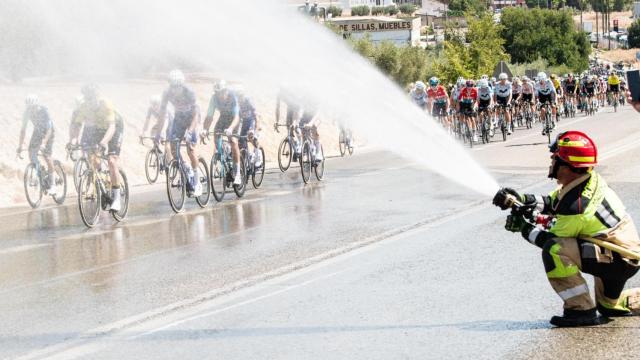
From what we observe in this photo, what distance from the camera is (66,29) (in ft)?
161

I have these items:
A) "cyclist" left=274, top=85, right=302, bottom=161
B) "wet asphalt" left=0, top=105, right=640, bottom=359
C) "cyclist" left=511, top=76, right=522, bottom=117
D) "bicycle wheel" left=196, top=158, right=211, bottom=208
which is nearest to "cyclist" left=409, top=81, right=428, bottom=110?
"cyclist" left=511, top=76, right=522, bottom=117

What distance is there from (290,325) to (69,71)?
139ft

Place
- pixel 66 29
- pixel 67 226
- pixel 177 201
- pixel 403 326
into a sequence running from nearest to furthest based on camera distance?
pixel 403 326 → pixel 67 226 → pixel 177 201 → pixel 66 29

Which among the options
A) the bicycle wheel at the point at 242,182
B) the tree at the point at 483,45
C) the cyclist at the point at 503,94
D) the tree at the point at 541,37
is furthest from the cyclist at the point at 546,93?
the tree at the point at 541,37

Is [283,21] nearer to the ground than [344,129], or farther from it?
farther from it

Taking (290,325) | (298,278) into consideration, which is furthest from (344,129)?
(290,325)

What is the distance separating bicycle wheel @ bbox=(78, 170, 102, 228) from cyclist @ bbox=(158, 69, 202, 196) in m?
1.70

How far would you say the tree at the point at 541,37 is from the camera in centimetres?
12025

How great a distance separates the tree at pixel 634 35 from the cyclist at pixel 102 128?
17643 cm

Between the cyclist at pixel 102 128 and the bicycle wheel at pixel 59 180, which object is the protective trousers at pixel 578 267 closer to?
the cyclist at pixel 102 128

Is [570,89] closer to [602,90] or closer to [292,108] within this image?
[602,90]

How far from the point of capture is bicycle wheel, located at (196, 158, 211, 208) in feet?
58.2

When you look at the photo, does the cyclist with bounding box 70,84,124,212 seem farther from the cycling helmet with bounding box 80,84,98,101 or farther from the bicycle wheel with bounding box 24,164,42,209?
the bicycle wheel with bounding box 24,164,42,209

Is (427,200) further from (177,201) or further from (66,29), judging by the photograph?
(66,29)
